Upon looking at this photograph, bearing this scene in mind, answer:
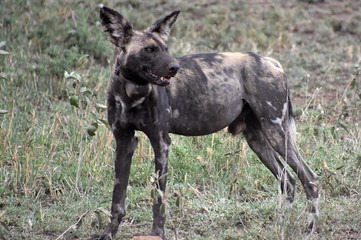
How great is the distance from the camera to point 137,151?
609 centimetres

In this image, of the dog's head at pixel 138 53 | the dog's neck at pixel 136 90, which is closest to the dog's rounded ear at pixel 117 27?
the dog's head at pixel 138 53

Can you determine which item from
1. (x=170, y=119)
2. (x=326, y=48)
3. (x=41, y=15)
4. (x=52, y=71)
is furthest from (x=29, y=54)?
(x=326, y=48)

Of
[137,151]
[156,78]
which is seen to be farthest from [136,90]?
[137,151]

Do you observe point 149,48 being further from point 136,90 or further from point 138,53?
point 136,90

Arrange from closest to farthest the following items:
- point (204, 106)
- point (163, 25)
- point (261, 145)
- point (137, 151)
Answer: point (163, 25)
point (204, 106)
point (261, 145)
point (137, 151)

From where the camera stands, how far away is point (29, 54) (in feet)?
27.9

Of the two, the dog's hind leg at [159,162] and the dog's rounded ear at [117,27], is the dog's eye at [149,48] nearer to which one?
the dog's rounded ear at [117,27]

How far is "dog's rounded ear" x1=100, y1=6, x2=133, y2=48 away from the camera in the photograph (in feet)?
13.6

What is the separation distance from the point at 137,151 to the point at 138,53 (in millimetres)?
2134

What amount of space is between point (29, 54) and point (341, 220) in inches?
215

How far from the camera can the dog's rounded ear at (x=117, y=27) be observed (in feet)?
13.6

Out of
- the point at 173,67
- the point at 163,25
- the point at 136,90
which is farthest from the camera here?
the point at 163,25

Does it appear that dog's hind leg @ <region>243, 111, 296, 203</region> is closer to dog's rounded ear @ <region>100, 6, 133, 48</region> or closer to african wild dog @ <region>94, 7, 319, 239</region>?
african wild dog @ <region>94, 7, 319, 239</region>

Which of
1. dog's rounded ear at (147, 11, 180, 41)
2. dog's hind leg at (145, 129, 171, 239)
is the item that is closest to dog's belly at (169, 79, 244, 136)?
dog's hind leg at (145, 129, 171, 239)
